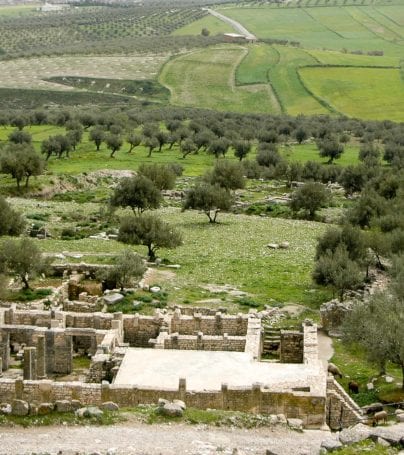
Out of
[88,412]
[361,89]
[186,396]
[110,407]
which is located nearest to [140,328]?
[186,396]

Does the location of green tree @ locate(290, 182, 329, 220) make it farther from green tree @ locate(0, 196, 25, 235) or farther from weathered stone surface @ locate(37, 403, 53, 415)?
weathered stone surface @ locate(37, 403, 53, 415)

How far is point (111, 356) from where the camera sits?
33688 millimetres

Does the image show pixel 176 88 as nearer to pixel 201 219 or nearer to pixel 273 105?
pixel 273 105

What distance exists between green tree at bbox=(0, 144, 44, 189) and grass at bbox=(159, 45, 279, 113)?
8666cm

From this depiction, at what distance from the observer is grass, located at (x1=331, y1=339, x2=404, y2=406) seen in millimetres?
32094

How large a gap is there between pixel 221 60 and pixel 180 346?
163 meters

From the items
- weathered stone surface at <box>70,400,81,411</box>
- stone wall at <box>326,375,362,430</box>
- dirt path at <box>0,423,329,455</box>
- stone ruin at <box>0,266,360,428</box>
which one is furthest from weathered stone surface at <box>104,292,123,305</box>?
dirt path at <box>0,423,329,455</box>

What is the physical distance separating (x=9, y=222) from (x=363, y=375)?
1003 inches

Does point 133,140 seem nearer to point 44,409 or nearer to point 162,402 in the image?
point 162,402

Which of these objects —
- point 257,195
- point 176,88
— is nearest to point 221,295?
point 257,195

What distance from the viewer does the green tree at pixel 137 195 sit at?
202ft

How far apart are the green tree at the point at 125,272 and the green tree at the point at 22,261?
3.17 metres

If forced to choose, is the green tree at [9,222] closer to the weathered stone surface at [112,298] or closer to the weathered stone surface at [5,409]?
the weathered stone surface at [112,298]

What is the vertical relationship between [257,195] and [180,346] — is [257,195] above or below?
below
